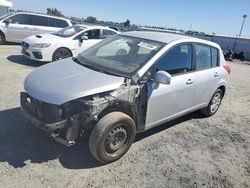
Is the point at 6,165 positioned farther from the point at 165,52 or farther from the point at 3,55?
the point at 3,55

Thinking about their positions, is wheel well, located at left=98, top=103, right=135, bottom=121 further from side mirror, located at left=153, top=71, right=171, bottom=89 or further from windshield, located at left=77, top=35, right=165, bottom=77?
side mirror, located at left=153, top=71, right=171, bottom=89

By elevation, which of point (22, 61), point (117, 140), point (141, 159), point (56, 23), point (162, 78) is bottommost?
point (22, 61)

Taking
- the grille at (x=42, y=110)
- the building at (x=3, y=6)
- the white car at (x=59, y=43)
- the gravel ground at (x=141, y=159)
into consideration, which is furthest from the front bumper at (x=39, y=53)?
the building at (x=3, y=6)

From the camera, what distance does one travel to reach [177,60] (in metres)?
4.76

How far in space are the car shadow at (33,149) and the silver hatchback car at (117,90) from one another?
1.22 ft

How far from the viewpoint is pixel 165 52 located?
14.7ft

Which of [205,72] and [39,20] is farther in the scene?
[39,20]

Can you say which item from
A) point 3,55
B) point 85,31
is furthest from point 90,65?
point 3,55

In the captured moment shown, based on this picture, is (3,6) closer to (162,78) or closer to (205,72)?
(205,72)

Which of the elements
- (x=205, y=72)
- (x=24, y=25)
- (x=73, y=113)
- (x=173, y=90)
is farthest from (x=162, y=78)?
(x=24, y=25)

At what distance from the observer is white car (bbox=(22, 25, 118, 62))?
936 cm

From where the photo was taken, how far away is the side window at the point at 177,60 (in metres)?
4.48

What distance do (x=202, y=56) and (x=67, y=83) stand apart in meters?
2.94

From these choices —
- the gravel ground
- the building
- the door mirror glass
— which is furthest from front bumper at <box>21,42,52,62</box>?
the building
